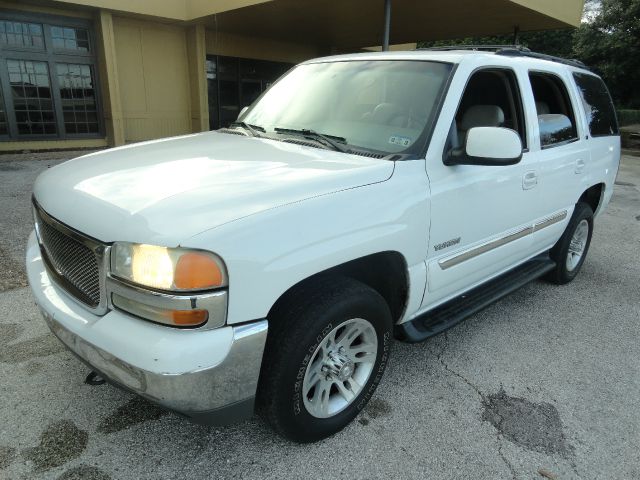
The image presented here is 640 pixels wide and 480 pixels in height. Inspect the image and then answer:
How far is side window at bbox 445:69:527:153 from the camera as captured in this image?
3.21m

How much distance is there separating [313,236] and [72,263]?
3.69 feet

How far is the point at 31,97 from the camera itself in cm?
1159

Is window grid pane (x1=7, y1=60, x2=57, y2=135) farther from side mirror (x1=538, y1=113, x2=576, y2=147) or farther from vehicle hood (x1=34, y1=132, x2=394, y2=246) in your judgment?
side mirror (x1=538, y1=113, x2=576, y2=147)

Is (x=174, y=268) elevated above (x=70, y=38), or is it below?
below

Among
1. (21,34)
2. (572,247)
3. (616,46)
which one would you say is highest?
(616,46)

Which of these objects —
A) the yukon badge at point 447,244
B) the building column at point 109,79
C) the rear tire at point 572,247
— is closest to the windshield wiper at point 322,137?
the yukon badge at point 447,244

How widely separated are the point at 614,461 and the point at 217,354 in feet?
6.77

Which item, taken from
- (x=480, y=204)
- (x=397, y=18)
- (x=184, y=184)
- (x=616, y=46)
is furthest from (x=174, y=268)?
(x=616, y=46)

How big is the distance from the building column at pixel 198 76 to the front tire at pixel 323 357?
12.5 m

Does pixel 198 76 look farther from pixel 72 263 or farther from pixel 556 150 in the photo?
pixel 72 263

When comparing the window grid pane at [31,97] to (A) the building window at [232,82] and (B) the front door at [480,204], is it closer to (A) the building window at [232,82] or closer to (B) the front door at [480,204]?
(A) the building window at [232,82]

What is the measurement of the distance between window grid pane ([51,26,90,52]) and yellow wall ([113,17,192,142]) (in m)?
0.76

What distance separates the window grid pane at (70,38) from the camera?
38.2 ft

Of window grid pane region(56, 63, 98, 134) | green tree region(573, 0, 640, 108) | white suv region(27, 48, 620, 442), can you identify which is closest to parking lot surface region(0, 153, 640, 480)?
white suv region(27, 48, 620, 442)
